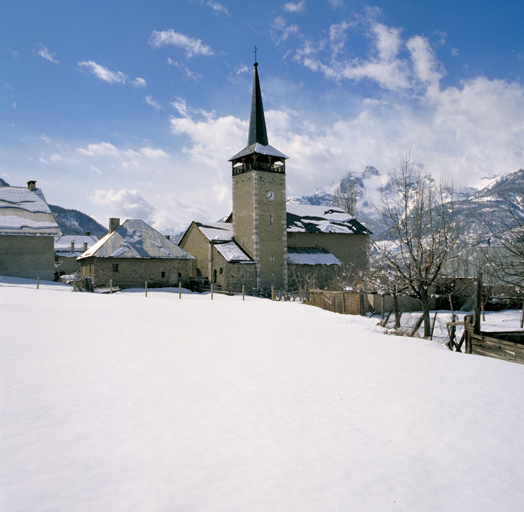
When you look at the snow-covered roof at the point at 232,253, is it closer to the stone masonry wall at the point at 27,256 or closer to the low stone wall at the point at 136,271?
the low stone wall at the point at 136,271

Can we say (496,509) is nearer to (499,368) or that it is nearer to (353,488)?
(353,488)

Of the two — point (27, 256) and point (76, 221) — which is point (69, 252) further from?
point (76, 221)

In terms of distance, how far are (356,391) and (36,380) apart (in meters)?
5.79

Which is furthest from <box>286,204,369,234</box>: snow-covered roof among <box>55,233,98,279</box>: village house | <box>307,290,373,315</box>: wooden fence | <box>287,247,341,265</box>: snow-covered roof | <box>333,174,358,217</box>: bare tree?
<box>55,233,98,279</box>: village house

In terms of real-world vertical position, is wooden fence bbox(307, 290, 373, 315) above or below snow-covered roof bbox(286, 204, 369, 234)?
below

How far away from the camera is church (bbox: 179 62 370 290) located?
34844 mm

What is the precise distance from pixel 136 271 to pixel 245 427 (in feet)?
91.5

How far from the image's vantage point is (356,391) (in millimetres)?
7797

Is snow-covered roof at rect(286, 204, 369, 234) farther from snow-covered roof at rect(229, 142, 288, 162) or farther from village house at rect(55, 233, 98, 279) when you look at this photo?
village house at rect(55, 233, 98, 279)

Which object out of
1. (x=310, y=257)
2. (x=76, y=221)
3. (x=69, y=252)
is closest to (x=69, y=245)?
(x=69, y=252)

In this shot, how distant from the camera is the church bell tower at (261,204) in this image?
116 feet

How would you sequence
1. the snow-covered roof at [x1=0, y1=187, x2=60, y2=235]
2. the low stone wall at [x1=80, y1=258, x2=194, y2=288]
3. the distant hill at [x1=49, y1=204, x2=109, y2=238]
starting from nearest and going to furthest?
the snow-covered roof at [x1=0, y1=187, x2=60, y2=235] < the low stone wall at [x1=80, y1=258, x2=194, y2=288] < the distant hill at [x1=49, y1=204, x2=109, y2=238]

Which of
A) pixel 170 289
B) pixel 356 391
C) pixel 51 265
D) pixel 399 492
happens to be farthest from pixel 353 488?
pixel 51 265

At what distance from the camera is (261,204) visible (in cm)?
3581
